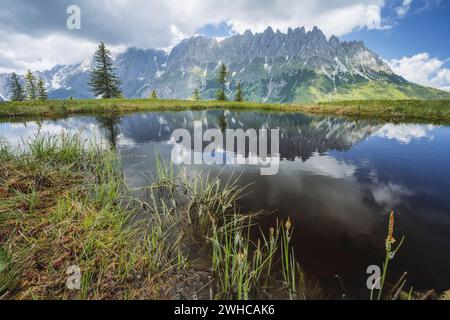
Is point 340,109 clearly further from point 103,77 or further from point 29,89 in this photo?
point 29,89

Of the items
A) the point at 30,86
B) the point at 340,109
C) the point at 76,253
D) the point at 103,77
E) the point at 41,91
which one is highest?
the point at 103,77

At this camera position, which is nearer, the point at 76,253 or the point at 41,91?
the point at 76,253

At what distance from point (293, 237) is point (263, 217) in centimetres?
108

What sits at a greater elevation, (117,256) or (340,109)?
(340,109)

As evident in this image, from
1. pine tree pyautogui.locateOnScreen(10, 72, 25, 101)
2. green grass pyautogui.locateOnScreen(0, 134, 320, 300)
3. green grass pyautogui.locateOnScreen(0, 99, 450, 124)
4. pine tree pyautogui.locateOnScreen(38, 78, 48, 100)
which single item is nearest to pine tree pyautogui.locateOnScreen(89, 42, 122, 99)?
pine tree pyautogui.locateOnScreen(38, 78, 48, 100)

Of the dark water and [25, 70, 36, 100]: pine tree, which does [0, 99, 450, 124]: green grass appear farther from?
[25, 70, 36, 100]: pine tree

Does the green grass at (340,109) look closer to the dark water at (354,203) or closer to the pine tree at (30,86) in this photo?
the dark water at (354,203)

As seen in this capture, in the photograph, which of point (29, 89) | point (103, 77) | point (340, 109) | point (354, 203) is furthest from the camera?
point (29, 89)

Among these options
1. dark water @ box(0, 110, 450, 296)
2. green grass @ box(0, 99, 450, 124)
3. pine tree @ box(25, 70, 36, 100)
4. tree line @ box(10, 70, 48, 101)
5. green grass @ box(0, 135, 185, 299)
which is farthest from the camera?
tree line @ box(10, 70, 48, 101)

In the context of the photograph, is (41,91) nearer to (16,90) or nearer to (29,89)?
(29,89)

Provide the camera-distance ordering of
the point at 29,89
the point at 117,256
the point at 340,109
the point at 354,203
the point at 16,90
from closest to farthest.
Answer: the point at 117,256 < the point at 354,203 < the point at 340,109 < the point at 29,89 < the point at 16,90

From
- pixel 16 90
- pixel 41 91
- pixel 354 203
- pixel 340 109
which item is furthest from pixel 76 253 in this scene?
pixel 16 90

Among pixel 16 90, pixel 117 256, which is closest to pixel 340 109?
pixel 117 256
